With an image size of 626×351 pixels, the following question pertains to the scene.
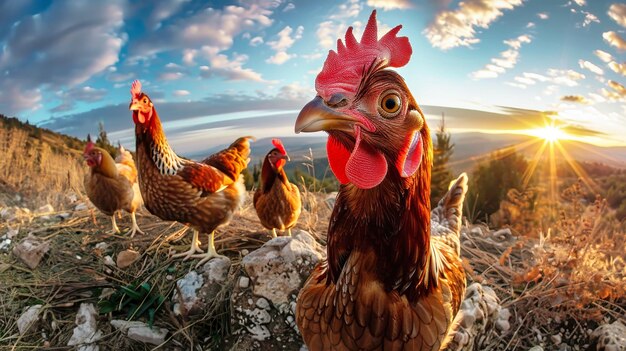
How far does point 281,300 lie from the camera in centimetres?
326

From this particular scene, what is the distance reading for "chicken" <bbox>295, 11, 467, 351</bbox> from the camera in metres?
1.56

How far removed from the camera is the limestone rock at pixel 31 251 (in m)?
4.47

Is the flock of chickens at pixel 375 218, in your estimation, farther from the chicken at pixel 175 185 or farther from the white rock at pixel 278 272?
the chicken at pixel 175 185

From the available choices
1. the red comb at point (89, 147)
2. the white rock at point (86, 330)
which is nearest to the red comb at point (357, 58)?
the white rock at point (86, 330)

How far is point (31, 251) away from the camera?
14.7 ft

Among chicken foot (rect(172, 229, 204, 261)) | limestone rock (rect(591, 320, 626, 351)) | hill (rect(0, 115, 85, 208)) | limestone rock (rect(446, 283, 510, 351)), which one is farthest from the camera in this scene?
hill (rect(0, 115, 85, 208))

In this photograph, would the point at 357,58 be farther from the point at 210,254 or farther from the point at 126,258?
the point at 126,258

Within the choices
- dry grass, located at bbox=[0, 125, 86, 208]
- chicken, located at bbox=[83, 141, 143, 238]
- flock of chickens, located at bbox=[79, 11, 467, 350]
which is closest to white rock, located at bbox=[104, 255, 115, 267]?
chicken, located at bbox=[83, 141, 143, 238]

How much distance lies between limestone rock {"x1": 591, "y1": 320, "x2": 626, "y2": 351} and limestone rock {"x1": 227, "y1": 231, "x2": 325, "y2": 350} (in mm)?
2434

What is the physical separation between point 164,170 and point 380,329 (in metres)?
2.96

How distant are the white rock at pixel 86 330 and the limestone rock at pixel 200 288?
29.7 inches

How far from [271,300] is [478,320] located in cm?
162

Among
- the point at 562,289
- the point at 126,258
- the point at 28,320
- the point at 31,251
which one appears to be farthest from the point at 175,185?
the point at 562,289

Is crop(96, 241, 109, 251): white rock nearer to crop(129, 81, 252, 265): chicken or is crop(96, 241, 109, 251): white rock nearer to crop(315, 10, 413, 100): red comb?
crop(129, 81, 252, 265): chicken
